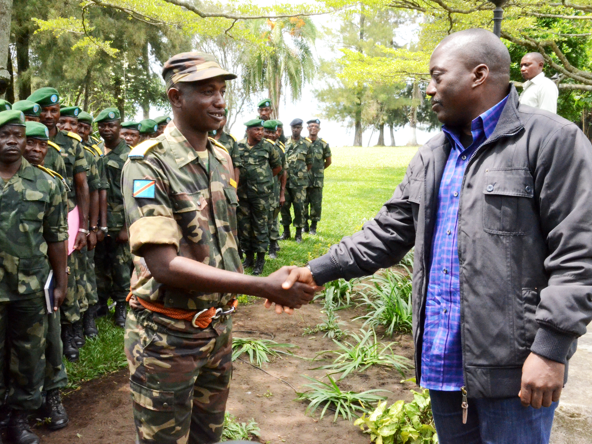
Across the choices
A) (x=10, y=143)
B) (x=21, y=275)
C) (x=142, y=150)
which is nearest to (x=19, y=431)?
(x=21, y=275)

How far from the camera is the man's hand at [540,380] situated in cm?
179

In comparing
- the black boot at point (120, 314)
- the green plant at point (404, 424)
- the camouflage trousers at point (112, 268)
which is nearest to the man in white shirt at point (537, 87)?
the green plant at point (404, 424)

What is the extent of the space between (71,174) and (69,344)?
169cm

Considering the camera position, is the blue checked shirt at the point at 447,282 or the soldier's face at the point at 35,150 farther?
the soldier's face at the point at 35,150

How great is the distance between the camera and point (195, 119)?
93.4 inches

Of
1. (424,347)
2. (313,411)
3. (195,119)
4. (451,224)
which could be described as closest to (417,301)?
(424,347)

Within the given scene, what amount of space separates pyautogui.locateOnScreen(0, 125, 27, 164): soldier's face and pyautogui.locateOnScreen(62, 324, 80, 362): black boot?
2.03m

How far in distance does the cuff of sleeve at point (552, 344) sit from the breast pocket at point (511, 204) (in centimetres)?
35

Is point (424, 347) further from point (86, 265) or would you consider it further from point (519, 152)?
point (86, 265)

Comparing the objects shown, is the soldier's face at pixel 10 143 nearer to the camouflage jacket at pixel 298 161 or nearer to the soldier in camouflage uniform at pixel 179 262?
the soldier in camouflage uniform at pixel 179 262

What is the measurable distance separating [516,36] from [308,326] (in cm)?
833

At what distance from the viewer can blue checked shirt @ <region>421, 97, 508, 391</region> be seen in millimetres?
2059

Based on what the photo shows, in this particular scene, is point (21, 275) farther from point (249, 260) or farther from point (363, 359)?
point (249, 260)

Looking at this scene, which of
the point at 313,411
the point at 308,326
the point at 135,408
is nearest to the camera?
the point at 135,408
